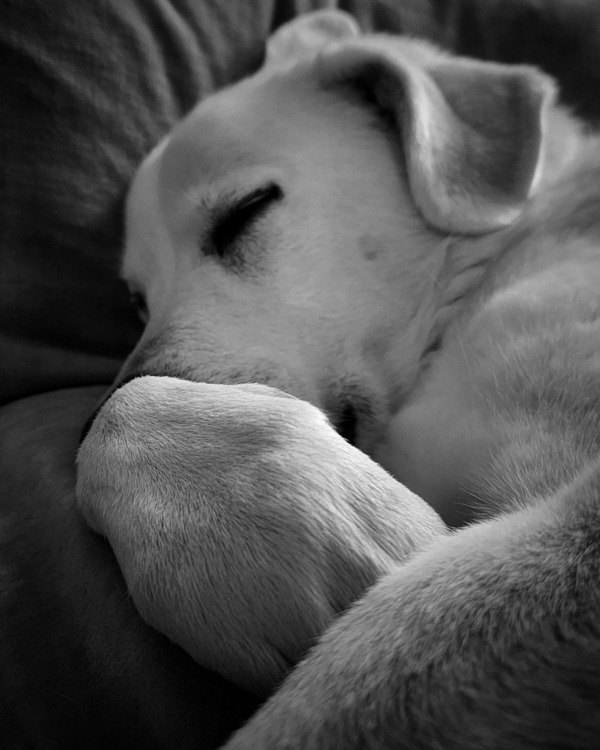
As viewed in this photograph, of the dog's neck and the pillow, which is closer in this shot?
the dog's neck

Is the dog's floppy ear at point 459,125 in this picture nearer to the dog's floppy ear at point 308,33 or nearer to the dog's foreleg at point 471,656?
the dog's floppy ear at point 308,33

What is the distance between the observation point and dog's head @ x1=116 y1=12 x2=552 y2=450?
86 cm

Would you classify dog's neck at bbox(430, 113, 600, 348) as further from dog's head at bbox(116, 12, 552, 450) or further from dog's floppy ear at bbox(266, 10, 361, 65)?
dog's floppy ear at bbox(266, 10, 361, 65)

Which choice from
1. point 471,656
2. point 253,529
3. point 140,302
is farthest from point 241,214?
point 471,656

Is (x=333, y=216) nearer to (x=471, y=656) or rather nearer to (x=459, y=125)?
(x=459, y=125)

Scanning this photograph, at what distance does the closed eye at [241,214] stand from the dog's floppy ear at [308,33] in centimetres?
47

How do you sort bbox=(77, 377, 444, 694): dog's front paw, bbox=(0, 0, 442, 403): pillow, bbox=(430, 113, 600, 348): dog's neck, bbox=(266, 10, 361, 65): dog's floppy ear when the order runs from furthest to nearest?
bbox=(266, 10, 361, 65): dog's floppy ear, bbox=(0, 0, 442, 403): pillow, bbox=(430, 113, 600, 348): dog's neck, bbox=(77, 377, 444, 694): dog's front paw

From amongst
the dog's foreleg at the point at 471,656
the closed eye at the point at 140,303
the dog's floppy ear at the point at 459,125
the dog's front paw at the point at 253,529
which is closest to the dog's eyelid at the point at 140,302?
the closed eye at the point at 140,303

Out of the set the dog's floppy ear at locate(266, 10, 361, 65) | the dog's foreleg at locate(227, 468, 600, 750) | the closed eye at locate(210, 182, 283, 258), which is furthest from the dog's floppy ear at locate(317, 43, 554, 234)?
the dog's foreleg at locate(227, 468, 600, 750)

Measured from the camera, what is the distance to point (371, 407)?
2.81 feet

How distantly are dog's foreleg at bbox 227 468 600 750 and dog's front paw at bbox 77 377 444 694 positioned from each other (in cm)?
4

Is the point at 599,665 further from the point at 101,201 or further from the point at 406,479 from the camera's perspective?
the point at 101,201

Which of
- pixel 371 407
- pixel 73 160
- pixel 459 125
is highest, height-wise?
pixel 73 160

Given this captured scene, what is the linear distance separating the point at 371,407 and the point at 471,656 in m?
0.51
